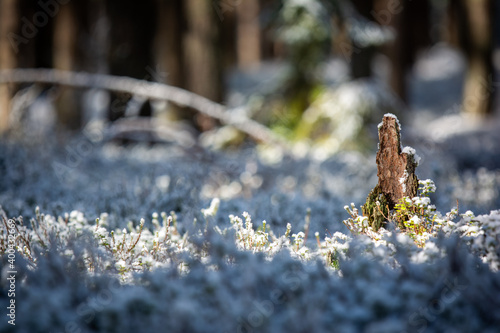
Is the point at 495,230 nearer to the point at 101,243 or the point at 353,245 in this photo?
the point at 353,245

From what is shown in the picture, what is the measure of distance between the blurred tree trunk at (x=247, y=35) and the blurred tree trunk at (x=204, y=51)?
16707mm

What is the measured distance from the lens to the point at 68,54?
13.1m

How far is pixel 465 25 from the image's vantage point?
1229 centimetres

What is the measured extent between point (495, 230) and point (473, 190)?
129 inches

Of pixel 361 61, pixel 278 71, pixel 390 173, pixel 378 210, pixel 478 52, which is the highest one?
pixel 478 52

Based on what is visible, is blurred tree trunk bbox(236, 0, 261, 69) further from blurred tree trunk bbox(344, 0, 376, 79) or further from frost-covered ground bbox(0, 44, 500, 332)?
frost-covered ground bbox(0, 44, 500, 332)

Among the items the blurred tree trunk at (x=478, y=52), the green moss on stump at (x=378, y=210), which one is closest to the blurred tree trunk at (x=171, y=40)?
the blurred tree trunk at (x=478, y=52)

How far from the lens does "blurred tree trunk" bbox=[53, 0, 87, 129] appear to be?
12.5m

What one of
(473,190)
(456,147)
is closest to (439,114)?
(456,147)

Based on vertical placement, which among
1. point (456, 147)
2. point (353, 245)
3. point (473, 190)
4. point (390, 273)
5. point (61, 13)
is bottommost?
point (390, 273)

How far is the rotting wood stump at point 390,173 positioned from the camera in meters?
3.19

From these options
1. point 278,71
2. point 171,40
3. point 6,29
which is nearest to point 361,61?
point 278,71

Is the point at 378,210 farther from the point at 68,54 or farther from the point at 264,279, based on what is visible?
the point at 68,54

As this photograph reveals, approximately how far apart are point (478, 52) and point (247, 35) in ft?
54.4
